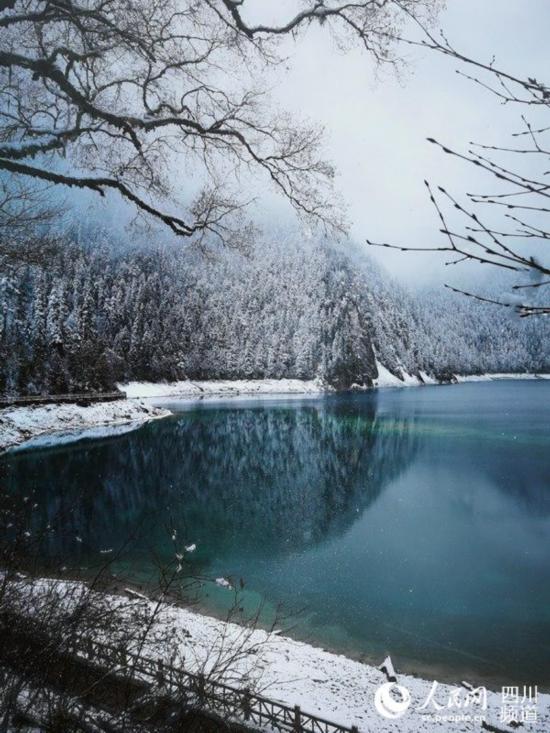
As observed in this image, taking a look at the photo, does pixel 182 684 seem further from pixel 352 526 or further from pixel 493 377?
pixel 493 377

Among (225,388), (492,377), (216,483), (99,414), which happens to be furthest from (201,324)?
(492,377)

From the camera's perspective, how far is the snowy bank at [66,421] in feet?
121

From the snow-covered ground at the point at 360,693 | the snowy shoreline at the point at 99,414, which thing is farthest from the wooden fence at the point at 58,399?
the snow-covered ground at the point at 360,693

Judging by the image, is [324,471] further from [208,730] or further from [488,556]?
[208,730]

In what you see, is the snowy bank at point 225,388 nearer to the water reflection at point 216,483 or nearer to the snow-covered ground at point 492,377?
the water reflection at point 216,483

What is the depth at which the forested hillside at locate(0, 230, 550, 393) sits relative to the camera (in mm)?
58062

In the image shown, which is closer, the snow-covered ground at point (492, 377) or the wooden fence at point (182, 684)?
the wooden fence at point (182, 684)

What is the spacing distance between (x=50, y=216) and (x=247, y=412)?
5602 centimetres

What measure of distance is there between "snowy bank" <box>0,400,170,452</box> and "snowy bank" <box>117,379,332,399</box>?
79.8 feet

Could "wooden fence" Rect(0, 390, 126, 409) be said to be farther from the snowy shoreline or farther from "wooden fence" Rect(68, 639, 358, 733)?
"wooden fence" Rect(68, 639, 358, 733)

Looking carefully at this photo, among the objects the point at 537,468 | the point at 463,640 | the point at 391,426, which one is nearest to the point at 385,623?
the point at 463,640

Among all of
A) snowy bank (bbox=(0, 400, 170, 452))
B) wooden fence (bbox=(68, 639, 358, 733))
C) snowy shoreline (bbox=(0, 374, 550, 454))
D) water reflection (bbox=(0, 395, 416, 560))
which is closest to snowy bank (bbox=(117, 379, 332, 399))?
snowy shoreline (bbox=(0, 374, 550, 454))

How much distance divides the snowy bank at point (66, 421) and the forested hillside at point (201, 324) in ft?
24.5

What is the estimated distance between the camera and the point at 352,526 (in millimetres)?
19406
